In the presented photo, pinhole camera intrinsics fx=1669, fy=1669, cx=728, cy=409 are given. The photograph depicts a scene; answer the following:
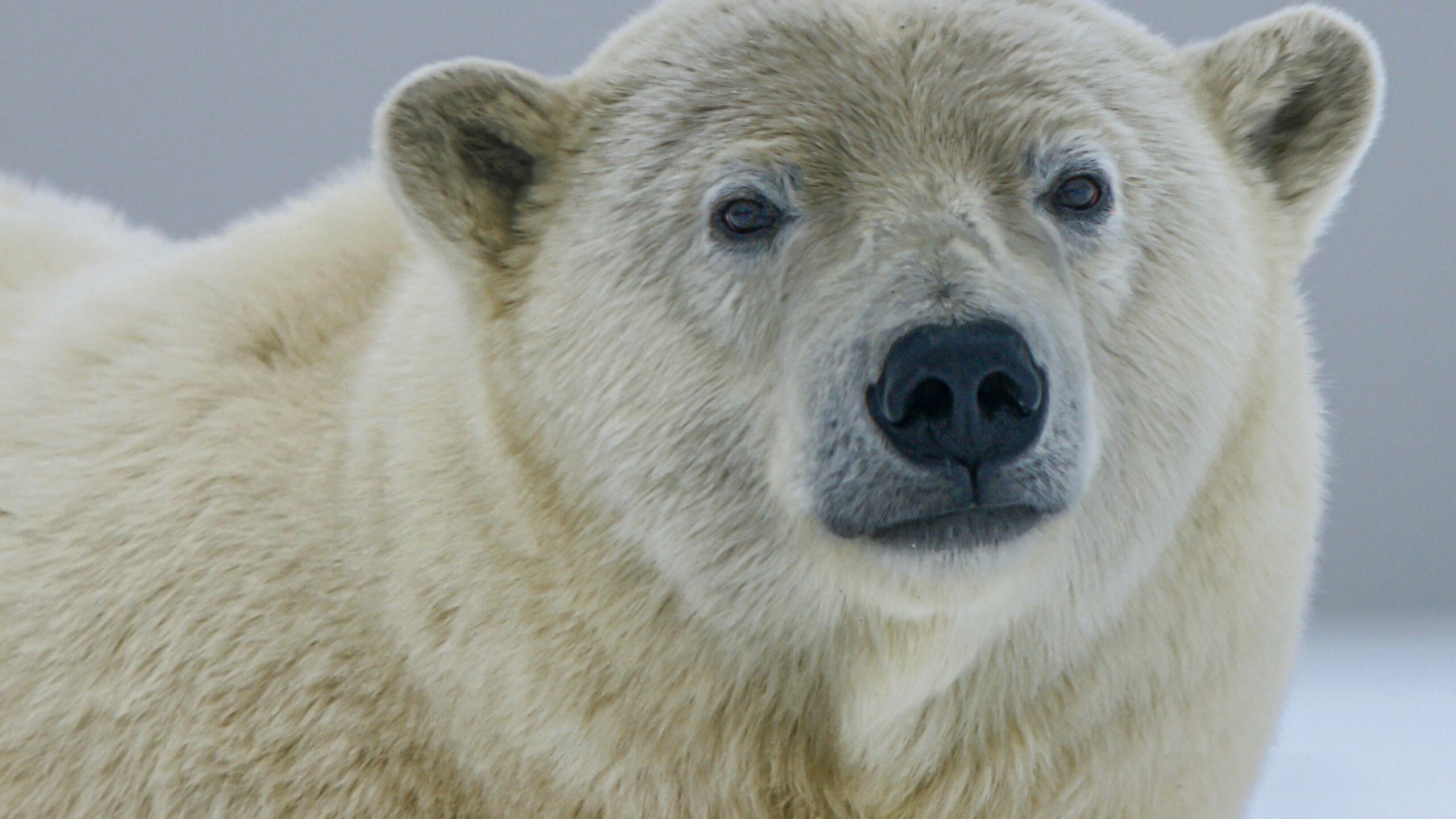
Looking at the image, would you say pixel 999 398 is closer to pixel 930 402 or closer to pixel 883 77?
pixel 930 402

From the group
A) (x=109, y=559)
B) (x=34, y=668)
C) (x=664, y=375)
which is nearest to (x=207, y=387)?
(x=109, y=559)

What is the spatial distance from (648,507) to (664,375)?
0.20 meters

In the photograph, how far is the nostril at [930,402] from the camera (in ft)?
7.12

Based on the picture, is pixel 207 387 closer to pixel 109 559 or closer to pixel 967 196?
pixel 109 559

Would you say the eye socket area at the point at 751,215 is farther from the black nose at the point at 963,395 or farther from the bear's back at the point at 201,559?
the bear's back at the point at 201,559

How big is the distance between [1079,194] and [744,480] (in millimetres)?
669

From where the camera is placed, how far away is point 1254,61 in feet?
9.28

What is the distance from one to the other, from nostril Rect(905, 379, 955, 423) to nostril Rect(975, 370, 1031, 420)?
4cm

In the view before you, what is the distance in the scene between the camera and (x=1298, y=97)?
9.61 ft

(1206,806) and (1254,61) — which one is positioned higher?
(1254,61)

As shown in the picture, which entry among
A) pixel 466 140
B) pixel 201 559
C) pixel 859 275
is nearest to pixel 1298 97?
pixel 859 275

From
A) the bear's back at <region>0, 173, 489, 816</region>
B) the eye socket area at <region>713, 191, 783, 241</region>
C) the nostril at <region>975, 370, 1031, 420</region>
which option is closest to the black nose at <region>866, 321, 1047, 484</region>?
the nostril at <region>975, 370, 1031, 420</region>

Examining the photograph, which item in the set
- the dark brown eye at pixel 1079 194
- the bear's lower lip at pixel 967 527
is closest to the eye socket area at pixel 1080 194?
the dark brown eye at pixel 1079 194

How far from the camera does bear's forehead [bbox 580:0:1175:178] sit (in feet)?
8.19
